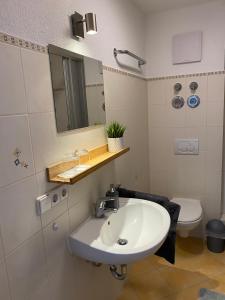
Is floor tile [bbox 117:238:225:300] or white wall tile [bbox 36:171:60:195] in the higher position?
white wall tile [bbox 36:171:60:195]

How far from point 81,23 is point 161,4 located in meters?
1.29

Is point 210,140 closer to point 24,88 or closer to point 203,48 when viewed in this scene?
point 203,48

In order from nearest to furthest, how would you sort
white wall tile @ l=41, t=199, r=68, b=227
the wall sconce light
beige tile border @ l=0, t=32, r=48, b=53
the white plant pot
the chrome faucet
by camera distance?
beige tile border @ l=0, t=32, r=48, b=53
white wall tile @ l=41, t=199, r=68, b=227
the wall sconce light
the chrome faucet
the white plant pot

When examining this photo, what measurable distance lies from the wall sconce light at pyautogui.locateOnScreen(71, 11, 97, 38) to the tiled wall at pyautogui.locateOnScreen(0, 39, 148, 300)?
0.32 m

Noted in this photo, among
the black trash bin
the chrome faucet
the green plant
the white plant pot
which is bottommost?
the black trash bin

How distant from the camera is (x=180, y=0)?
7.00ft

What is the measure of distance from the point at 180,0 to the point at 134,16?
17.1 inches

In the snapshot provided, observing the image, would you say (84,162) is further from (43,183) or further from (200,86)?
(200,86)

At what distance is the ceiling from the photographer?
2.14 m

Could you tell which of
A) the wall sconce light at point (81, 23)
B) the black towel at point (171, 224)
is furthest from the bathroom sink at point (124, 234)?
the wall sconce light at point (81, 23)

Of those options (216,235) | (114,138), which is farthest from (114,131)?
(216,235)

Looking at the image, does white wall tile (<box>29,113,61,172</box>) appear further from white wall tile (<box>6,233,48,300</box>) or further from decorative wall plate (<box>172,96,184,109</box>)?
decorative wall plate (<box>172,96,184,109</box>)

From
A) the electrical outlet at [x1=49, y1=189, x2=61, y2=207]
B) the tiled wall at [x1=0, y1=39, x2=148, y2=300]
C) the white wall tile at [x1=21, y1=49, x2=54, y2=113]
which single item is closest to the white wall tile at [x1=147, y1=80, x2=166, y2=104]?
the tiled wall at [x1=0, y1=39, x2=148, y2=300]

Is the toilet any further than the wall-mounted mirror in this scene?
Yes
